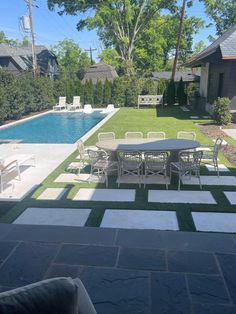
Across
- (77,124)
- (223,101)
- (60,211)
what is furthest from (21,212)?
(77,124)

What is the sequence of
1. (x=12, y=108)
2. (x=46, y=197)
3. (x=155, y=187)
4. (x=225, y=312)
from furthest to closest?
(x=12, y=108)
(x=155, y=187)
(x=46, y=197)
(x=225, y=312)

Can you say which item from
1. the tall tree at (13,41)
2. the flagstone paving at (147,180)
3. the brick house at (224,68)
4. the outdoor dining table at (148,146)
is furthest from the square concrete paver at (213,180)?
the tall tree at (13,41)

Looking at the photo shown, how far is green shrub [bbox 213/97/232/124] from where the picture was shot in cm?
1382

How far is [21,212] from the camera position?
17.7ft

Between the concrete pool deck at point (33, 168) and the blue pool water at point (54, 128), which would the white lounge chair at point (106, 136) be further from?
the blue pool water at point (54, 128)

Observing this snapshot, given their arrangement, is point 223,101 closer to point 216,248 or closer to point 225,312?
point 216,248

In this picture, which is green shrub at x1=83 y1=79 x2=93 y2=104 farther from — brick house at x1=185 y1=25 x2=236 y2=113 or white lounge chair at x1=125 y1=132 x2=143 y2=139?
white lounge chair at x1=125 y1=132 x2=143 y2=139

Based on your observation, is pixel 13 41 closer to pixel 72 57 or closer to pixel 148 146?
pixel 72 57

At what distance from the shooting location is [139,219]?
5.01 metres

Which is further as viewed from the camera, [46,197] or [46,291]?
[46,197]

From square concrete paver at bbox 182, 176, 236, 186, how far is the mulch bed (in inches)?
59.7

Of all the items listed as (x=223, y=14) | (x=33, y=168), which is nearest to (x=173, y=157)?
(x=33, y=168)

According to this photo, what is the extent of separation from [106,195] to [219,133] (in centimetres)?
779

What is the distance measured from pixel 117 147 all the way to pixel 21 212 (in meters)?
2.60
